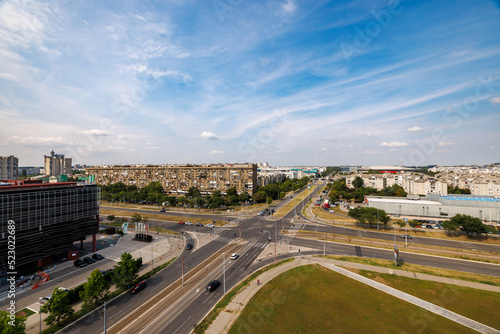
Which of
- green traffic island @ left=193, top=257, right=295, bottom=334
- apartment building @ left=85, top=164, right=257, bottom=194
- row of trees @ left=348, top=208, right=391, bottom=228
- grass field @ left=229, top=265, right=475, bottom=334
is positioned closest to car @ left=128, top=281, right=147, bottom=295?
green traffic island @ left=193, top=257, right=295, bottom=334

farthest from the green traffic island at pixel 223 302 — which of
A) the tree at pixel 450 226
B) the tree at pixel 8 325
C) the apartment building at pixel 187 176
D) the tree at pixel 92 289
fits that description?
the apartment building at pixel 187 176

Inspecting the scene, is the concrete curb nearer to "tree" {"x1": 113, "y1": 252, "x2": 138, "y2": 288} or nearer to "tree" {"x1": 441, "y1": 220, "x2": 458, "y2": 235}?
"tree" {"x1": 113, "y1": 252, "x2": 138, "y2": 288}

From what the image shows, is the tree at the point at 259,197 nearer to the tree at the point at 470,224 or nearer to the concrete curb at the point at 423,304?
the concrete curb at the point at 423,304

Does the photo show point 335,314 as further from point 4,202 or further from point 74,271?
point 4,202

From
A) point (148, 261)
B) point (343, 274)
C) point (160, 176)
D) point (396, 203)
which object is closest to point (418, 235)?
point (396, 203)

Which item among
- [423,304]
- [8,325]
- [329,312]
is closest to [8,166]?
[8,325]

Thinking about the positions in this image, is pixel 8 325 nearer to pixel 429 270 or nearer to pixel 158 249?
pixel 158 249
